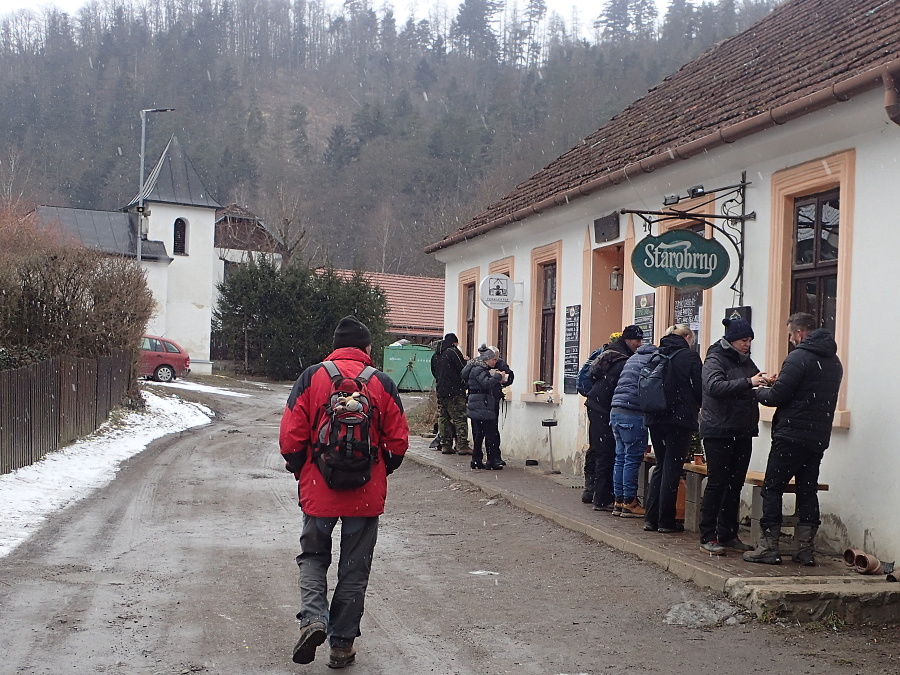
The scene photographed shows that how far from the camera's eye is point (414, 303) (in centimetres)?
5419

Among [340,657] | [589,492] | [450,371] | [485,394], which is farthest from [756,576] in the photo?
[450,371]

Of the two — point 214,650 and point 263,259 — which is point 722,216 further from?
point 263,259

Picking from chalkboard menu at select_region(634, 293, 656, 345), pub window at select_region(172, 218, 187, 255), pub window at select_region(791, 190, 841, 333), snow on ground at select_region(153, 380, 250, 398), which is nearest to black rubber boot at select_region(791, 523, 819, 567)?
pub window at select_region(791, 190, 841, 333)

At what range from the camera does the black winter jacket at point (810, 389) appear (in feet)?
24.3

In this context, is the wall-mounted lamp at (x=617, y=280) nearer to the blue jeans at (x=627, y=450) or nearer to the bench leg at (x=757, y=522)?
the blue jeans at (x=627, y=450)

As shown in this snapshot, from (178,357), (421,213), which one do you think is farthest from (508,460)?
(421,213)

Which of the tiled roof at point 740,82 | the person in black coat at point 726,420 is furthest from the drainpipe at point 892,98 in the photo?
the person in black coat at point 726,420

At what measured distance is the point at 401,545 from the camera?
9414 mm

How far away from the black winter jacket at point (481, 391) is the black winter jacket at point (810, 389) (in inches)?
274

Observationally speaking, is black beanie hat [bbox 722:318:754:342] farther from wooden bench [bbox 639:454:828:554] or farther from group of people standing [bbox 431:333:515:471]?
group of people standing [bbox 431:333:515:471]

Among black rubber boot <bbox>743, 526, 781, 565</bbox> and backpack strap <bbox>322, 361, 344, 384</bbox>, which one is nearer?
backpack strap <bbox>322, 361, 344, 384</bbox>

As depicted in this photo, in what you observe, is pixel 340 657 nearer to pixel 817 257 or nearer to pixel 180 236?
pixel 817 257

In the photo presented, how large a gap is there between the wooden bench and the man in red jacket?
137 inches

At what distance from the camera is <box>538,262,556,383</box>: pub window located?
51.9 feet
